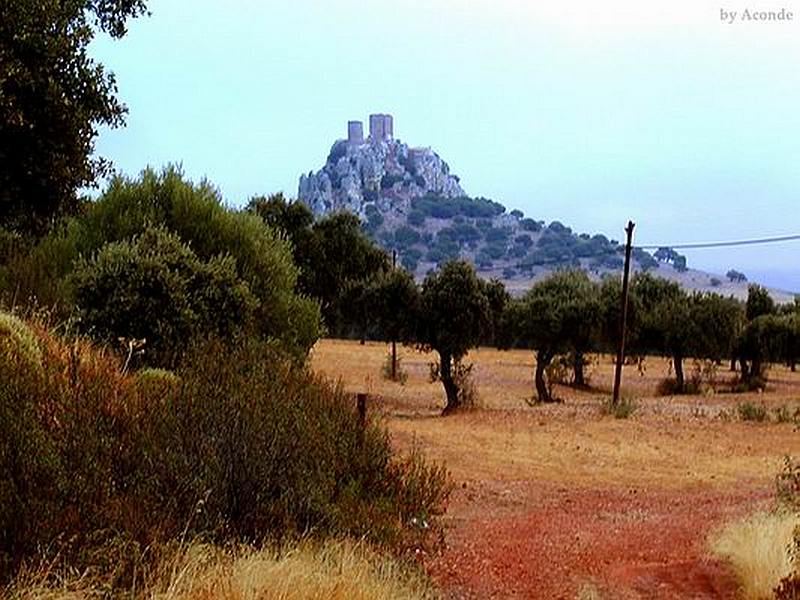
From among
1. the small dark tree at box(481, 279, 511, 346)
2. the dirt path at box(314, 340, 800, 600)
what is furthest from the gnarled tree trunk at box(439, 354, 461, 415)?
the small dark tree at box(481, 279, 511, 346)

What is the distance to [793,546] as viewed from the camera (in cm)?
679

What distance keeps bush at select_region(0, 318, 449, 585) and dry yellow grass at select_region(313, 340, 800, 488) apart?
9.90ft

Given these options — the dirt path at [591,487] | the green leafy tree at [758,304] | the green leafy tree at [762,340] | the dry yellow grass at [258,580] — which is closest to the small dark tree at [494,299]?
the dirt path at [591,487]

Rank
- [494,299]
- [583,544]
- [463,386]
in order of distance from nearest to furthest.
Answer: [583,544] < [463,386] < [494,299]

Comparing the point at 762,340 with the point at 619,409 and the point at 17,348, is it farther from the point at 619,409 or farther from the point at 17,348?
the point at 17,348

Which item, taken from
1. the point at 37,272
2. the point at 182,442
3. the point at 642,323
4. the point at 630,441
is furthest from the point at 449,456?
the point at 642,323

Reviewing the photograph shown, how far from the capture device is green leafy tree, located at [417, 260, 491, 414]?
2541 cm

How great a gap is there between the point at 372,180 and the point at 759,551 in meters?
167

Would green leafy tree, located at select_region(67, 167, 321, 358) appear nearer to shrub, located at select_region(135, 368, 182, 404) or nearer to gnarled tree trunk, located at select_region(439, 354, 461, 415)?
shrub, located at select_region(135, 368, 182, 404)

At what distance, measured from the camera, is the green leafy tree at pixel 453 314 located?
2541cm

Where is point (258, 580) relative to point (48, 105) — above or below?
below

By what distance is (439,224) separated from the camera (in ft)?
517

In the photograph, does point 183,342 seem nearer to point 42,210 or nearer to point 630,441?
point 42,210

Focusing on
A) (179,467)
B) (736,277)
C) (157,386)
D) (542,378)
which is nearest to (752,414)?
(542,378)
